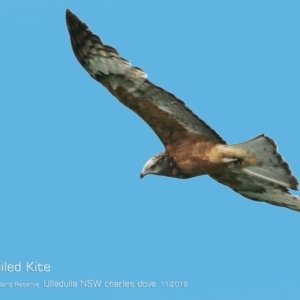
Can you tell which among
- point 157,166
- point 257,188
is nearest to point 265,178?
point 257,188

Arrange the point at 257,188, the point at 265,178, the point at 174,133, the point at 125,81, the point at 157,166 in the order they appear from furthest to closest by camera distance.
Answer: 1. the point at 257,188
2. the point at 265,178
3. the point at 157,166
4. the point at 174,133
5. the point at 125,81

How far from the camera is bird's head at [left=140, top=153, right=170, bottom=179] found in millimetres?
15625

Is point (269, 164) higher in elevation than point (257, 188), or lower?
lower

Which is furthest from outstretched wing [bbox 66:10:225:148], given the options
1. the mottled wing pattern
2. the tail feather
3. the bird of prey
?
the mottled wing pattern

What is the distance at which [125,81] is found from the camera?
1484cm

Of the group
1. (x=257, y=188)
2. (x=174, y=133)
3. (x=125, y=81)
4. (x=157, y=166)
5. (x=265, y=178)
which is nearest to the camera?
(x=125, y=81)

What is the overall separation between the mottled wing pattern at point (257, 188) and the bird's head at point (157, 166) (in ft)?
2.84

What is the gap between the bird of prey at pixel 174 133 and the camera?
48.7 feet

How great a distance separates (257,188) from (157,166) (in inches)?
59.3

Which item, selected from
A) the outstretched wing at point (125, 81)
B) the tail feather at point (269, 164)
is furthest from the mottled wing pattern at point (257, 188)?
the outstretched wing at point (125, 81)

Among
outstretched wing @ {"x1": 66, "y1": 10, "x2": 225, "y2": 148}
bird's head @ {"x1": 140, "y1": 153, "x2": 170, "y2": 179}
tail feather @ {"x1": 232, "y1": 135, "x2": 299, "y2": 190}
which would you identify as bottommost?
tail feather @ {"x1": 232, "y1": 135, "x2": 299, "y2": 190}

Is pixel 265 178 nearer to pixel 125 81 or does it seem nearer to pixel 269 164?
pixel 269 164

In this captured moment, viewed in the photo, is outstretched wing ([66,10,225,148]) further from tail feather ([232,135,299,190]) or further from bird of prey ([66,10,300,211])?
tail feather ([232,135,299,190])

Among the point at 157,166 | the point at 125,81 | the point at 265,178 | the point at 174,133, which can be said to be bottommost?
the point at 265,178
